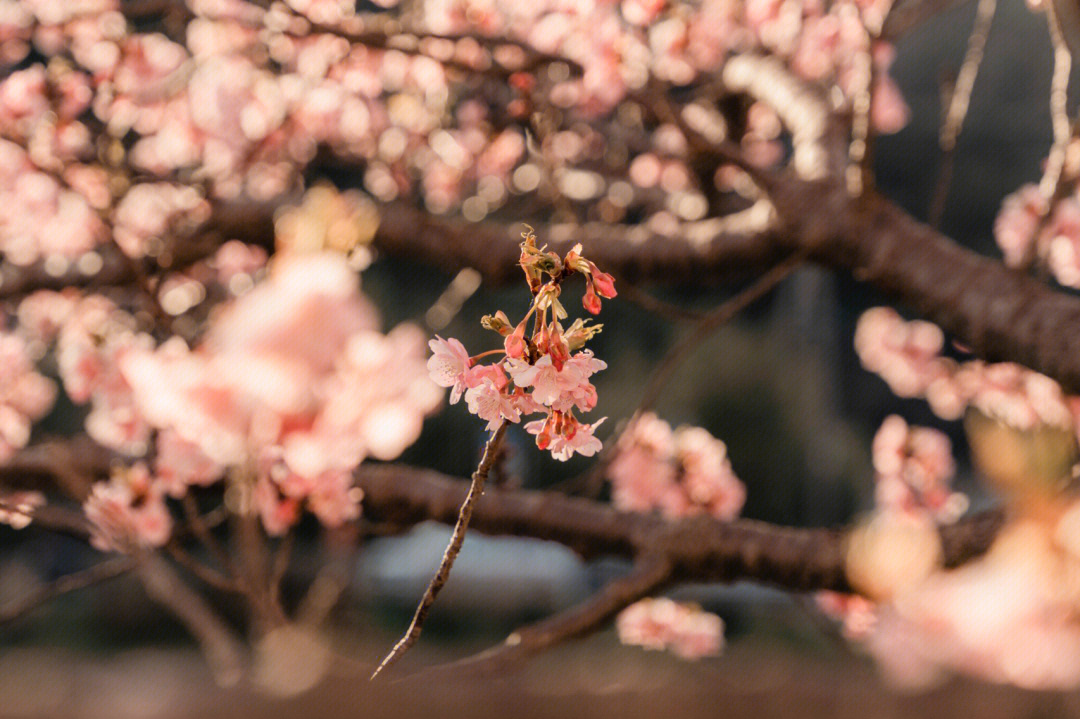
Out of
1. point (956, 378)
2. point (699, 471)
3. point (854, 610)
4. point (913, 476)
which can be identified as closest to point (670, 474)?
point (699, 471)

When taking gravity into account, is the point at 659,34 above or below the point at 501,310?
above

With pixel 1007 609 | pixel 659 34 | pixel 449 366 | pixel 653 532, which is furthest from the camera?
pixel 659 34

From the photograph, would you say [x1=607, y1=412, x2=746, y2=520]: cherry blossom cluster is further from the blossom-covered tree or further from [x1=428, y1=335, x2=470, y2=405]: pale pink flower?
[x1=428, y1=335, x2=470, y2=405]: pale pink flower

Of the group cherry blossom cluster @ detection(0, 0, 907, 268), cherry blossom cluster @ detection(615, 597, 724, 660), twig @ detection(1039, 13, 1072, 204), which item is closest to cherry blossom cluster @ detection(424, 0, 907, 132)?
cherry blossom cluster @ detection(0, 0, 907, 268)

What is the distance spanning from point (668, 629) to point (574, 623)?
1.77m

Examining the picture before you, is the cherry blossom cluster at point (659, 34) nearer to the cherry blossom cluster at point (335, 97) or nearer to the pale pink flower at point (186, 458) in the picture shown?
the cherry blossom cluster at point (335, 97)

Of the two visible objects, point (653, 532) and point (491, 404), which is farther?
point (653, 532)

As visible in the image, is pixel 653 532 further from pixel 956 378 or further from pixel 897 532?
pixel 956 378

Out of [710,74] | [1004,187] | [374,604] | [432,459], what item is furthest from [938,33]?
[374,604]

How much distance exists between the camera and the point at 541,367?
70 cm

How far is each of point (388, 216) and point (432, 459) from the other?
635cm

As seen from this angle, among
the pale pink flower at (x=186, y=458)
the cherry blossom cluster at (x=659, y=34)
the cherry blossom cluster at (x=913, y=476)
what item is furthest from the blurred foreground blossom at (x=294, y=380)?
→ the cherry blossom cluster at (x=913, y=476)

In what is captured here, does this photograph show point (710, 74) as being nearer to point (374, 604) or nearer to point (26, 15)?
point (26, 15)

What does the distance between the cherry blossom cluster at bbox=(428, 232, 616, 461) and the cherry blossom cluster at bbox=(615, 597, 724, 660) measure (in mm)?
2595
